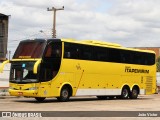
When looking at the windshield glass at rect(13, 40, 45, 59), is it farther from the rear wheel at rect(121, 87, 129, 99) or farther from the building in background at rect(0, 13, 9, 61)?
the building in background at rect(0, 13, 9, 61)

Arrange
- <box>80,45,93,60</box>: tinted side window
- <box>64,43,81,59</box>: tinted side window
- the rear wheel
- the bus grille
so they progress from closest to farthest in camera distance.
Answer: <box>64,43,81,59</box>: tinted side window, <box>80,45,93,60</box>: tinted side window, the rear wheel, the bus grille

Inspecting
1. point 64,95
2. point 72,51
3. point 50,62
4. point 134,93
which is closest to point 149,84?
point 134,93

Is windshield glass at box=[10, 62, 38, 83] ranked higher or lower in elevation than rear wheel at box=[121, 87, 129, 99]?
higher

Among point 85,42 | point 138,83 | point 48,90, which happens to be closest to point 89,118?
point 48,90

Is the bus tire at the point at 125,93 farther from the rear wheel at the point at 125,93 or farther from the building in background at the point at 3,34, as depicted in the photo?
the building in background at the point at 3,34

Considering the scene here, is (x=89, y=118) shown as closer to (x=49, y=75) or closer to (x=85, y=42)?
(x=49, y=75)

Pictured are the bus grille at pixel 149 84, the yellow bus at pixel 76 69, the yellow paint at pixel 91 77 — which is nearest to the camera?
the yellow bus at pixel 76 69

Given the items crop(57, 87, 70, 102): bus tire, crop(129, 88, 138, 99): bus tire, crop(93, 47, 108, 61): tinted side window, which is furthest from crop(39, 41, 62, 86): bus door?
crop(129, 88, 138, 99): bus tire

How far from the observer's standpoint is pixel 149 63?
3525 cm

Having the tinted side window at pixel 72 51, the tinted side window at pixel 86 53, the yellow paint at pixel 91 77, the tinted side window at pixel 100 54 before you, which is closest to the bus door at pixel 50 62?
the yellow paint at pixel 91 77

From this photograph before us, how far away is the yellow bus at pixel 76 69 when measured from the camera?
83.4 ft

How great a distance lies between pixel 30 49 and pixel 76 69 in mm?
3388

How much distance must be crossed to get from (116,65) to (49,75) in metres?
7.22

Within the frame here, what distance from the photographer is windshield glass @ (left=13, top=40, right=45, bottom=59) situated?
83.6 feet
